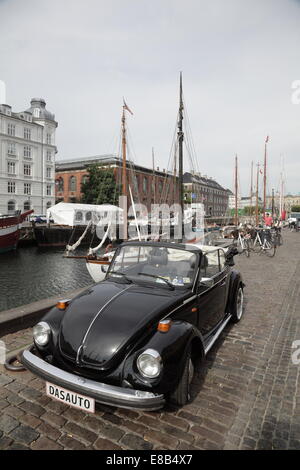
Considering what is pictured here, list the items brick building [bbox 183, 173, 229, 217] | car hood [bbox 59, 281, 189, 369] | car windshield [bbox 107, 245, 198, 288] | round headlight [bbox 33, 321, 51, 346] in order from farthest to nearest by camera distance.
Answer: brick building [bbox 183, 173, 229, 217] → car windshield [bbox 107, 245, 198, 288] → round headlight [bbox 33, 321, 51, 346] → car hood [bbox 59, 281, 189, 369]

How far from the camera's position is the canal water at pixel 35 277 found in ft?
41.8

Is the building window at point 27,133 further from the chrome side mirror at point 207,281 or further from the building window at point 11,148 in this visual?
the chrome side mirror at point 207,281

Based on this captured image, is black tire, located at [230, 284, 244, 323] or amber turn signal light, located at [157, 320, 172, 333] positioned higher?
amber turn signal light, located at [157, 320, 172, 333]

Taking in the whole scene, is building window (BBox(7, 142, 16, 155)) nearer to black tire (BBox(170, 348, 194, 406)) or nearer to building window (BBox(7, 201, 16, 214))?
building window (BBox(7, 201, 16, 214))

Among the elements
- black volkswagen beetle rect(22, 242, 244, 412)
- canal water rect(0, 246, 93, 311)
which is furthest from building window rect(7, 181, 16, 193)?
black volkswagen beetle rect(22, 242, 244, 412)

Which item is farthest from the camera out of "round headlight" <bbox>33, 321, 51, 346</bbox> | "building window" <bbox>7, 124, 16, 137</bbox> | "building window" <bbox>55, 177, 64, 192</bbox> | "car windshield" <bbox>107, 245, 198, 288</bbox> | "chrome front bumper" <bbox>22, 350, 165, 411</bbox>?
"building window" <bbox>55, 177, 64, 192</bbox>

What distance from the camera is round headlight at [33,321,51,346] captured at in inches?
130

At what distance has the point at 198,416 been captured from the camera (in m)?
3.08

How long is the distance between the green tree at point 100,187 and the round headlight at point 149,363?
44366 millimetres

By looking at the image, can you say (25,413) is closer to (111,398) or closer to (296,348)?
(111,398)

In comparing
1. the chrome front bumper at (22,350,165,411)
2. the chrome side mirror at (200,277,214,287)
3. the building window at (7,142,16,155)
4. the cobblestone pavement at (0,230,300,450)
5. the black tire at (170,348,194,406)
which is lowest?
the cobblestone pavement at (0,230,300,450)

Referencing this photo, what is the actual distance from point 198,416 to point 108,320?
1472 mm

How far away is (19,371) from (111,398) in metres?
1.99

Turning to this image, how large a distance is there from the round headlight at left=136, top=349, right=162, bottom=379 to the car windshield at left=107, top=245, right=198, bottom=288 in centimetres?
127
